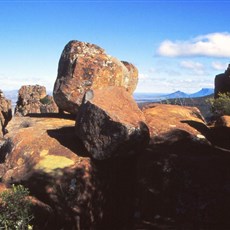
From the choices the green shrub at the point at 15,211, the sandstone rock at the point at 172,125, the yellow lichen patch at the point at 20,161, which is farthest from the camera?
the sandstone rock at the point at 172,125

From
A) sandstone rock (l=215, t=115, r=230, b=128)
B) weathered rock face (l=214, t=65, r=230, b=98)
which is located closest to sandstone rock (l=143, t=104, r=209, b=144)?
sandstone rock (l=215, t=115, r=230, b=128)

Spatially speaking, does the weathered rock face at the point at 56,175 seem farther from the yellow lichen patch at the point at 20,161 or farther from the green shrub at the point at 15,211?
the green shrub at the point at 15,211

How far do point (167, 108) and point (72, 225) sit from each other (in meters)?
12.7

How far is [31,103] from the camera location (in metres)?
81.0

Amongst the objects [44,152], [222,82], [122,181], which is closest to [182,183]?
[122,181]

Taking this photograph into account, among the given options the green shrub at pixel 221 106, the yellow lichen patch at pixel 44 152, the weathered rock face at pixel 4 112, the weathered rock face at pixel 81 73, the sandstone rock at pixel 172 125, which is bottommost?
the weathered rock face at pixel 4 112

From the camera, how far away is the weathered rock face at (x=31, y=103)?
260ft

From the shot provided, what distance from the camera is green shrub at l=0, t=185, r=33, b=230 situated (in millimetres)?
12953

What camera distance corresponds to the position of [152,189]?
18.0 meters

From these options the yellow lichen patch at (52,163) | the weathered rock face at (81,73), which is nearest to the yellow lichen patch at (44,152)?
the yellow lichen patch at (52,163)

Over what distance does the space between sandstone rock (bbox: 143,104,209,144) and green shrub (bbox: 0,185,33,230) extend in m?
8.72

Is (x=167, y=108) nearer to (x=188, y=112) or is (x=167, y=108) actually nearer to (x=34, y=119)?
(x=188, y=112)

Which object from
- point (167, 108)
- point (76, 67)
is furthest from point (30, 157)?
point (167, 108)

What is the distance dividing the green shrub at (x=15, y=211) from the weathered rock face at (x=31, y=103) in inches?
2539
